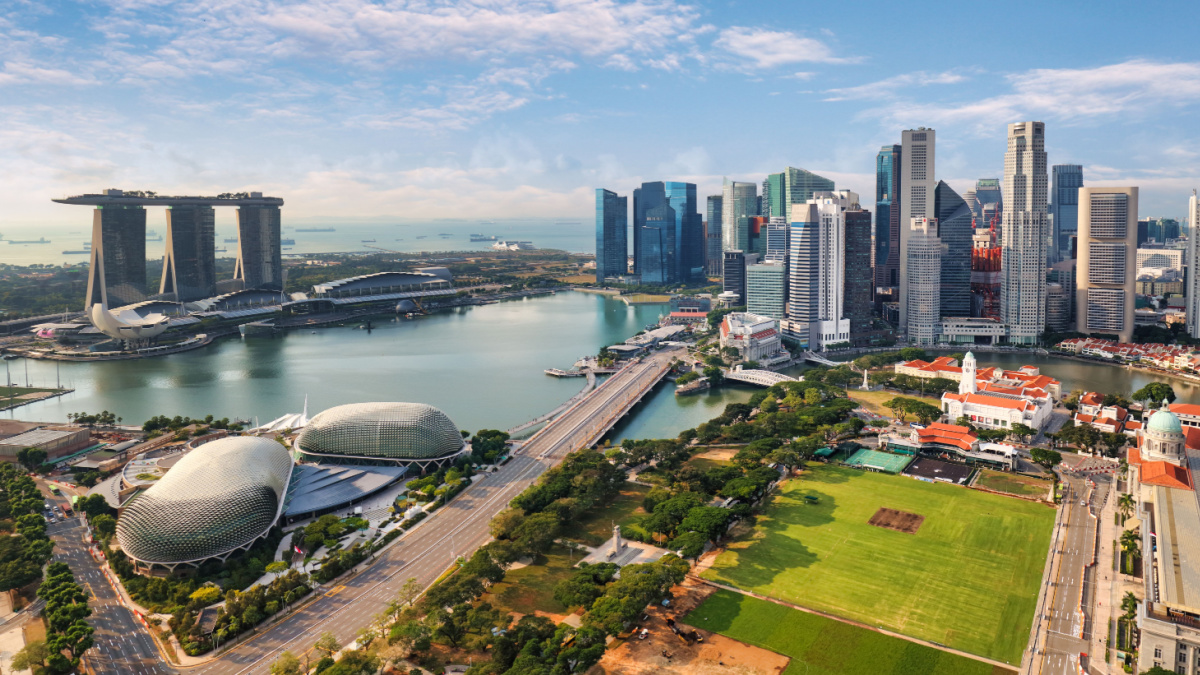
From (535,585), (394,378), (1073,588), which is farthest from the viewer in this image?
(394,378)

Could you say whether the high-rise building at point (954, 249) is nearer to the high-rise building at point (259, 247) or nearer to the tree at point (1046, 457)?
the tree at point (1046, 457)

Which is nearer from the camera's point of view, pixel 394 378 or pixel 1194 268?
pixel 394 378

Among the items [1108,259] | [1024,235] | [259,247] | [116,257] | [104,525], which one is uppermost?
[259,247]

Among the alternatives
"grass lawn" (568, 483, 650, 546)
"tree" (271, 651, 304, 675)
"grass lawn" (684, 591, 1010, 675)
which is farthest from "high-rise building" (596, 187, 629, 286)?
"tree" (271, 651, 304, 675)

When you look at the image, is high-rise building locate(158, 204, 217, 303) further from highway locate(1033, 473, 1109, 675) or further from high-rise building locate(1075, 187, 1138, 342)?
high-rise building locate(1075, 187, 1138, 342)

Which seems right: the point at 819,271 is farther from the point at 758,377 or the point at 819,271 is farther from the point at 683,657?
the point at 683,657

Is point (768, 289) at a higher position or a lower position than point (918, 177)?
lower

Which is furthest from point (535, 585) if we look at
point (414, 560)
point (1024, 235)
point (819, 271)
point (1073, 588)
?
point (1024, 235)
